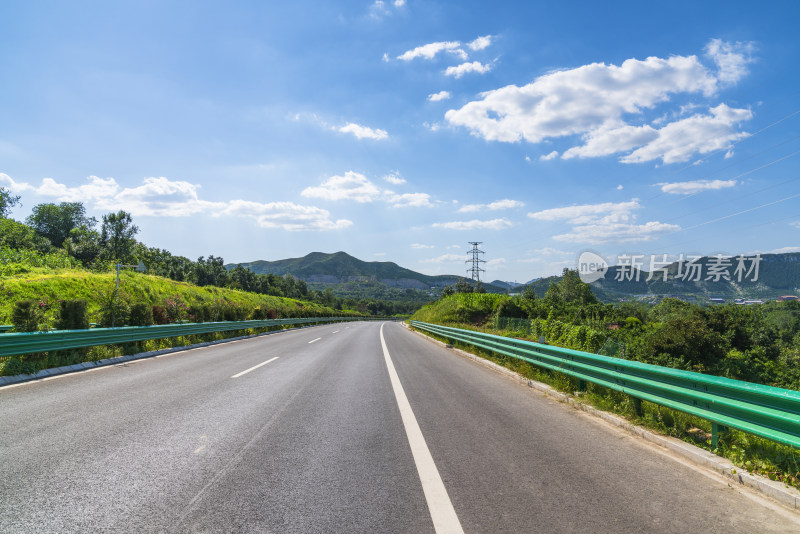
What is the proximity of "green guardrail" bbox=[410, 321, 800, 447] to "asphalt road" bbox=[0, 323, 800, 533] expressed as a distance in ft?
1.99

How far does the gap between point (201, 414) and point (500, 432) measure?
13.3ft

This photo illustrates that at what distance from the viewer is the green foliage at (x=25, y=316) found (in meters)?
9.02

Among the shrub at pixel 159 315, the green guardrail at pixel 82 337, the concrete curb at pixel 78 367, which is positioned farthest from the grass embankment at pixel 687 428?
the shrub at pixel 159 315

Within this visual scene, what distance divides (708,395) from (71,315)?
1341cm

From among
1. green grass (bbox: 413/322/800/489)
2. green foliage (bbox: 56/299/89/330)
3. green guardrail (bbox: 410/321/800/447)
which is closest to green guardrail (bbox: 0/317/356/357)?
green foliage (bbox: 56/299/89/330)

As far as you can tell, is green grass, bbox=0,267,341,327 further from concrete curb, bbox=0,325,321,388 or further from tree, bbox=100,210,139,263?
tree, bbox=100,210,139,263

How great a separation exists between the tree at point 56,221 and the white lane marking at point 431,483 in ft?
401

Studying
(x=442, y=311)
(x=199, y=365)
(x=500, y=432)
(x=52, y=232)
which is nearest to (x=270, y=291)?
(x=52, y=232)

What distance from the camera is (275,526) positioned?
2764 mm

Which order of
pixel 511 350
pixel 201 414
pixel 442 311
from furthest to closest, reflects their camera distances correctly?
pixel 442 311 → pixel 511 350 → pixel 201 414

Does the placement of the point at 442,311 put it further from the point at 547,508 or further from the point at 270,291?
the point at 270,291

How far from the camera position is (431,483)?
11.5 ft

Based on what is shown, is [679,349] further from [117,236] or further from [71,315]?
[117,236]

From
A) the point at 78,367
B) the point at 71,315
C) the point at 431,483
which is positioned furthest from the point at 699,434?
the point at 71,315
